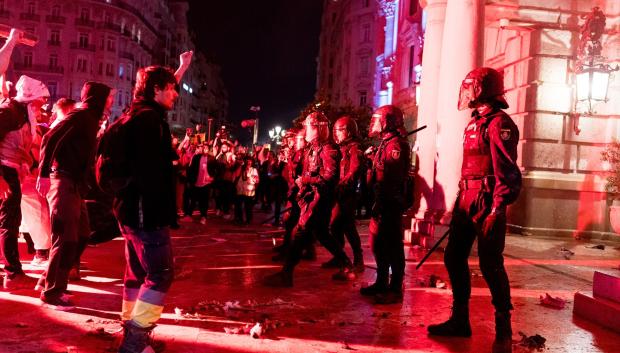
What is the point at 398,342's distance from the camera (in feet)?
15.1

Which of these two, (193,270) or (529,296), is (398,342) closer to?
(529,296)

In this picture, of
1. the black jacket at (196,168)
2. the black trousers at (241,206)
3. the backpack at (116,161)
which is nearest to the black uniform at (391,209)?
the backpack at (116,161)

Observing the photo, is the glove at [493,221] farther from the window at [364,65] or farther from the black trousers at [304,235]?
the window at [364,65]

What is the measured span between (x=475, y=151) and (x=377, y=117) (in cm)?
186

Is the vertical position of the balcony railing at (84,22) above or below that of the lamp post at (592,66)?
above

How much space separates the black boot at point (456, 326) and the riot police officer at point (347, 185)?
245 cm

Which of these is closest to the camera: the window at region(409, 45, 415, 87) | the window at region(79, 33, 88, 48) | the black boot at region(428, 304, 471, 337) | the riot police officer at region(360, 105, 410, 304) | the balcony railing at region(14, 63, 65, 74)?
the black boot at region(428, 304, 471, 337)

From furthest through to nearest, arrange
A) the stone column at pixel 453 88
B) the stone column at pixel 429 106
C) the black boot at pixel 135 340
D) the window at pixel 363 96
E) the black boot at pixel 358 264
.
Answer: the window at pixel 363 96, the stone column at pixel 429 106, the stone column at pixel 453 88, the black boot at pixel 358 264, the black boot at pixel 135 340

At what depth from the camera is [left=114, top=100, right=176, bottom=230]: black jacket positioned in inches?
140

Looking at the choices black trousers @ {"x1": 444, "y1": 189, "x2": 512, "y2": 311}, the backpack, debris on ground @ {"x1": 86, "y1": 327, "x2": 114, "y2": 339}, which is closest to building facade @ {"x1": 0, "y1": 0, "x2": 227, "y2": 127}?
debris on ground @ {"x1": 86, "y1": 327, "x2": 114, "y2": 339}

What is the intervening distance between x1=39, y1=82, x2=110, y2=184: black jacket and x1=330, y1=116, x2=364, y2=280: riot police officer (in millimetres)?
3112

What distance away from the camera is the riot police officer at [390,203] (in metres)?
6.04

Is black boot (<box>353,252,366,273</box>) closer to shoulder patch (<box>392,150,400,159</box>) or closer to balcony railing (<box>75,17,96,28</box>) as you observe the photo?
shoulder patch (<box>392,150,400,159</box>)

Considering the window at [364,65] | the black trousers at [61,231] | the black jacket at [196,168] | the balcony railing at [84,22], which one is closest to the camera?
the black trousers at [61,231]
